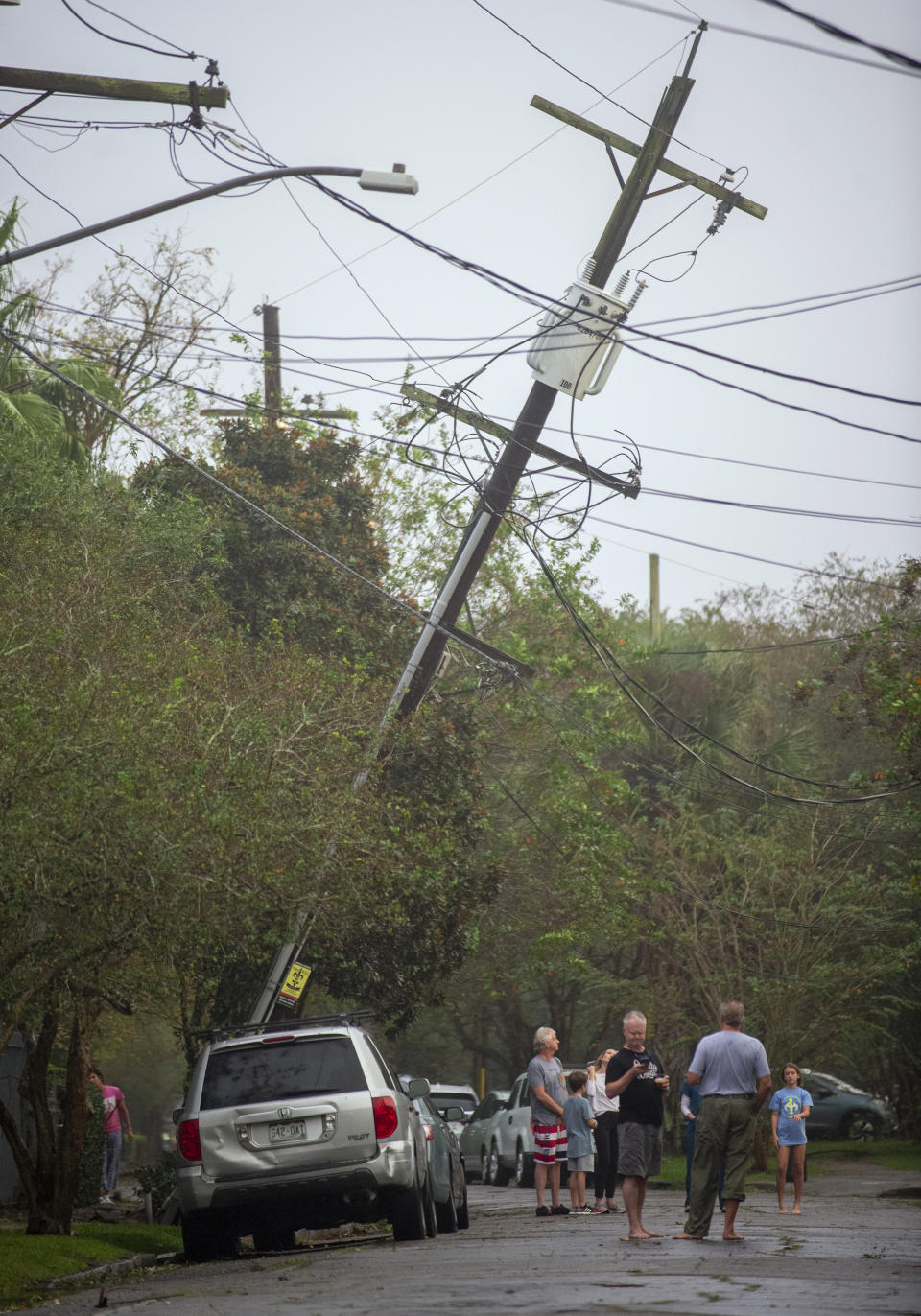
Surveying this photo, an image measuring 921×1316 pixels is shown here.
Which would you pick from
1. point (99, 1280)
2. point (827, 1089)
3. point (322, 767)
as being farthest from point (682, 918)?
point (99, 1280)

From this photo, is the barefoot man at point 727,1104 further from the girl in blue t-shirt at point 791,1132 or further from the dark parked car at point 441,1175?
the girl in blue t-shirt at point 791,1132

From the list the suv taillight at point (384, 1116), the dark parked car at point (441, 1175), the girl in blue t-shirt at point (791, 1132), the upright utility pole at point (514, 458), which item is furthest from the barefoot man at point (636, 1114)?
the upright utility pole at point (514, 458)

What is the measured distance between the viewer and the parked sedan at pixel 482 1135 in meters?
27.3

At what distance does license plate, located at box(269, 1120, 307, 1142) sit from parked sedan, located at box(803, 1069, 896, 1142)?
23707 mm

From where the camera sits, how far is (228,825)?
11.0m

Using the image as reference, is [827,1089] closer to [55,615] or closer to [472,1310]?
[55,615]

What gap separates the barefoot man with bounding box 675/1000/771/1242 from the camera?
426 inches

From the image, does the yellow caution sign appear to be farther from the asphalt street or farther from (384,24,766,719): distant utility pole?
the asphalt street

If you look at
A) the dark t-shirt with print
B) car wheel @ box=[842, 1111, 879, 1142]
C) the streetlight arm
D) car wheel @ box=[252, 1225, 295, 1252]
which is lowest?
car wheel @ box=[842, 1111, 879, 1142]

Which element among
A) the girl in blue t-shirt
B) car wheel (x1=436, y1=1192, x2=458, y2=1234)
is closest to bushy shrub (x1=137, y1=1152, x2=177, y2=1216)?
car wheel (x1=436, y1=1192, x2=458, y2=1234)

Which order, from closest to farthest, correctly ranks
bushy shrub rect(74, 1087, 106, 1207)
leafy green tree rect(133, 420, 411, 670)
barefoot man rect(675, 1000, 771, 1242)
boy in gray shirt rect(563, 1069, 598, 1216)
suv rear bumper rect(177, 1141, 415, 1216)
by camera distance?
1. barefoot man rect(675, 1000, 771, 1242)
2. suv rear bumper rect(177, 1141, 415, 1216)
3. boy in gray shirt rect(563, 1069, 598, 1216)
4. bushy shrub rect(74, 1087, 106, 1207)
5. leafy green tree rect(133, 420, 411, 670)

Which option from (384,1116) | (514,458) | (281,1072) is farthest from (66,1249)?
(514,458)

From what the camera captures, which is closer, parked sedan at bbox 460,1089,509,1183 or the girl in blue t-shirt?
the girl in blue t-shirt

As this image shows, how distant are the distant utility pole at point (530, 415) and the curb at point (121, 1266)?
6603 millimetres
